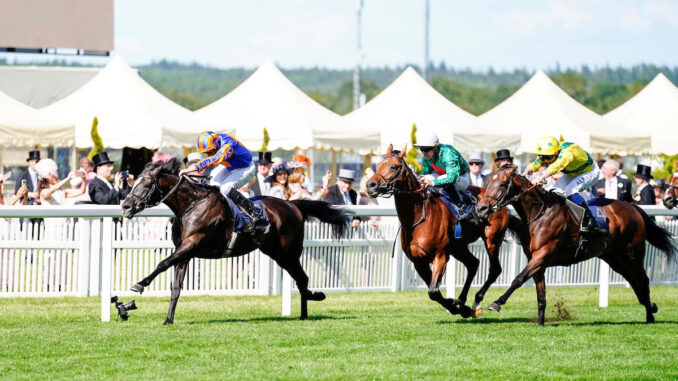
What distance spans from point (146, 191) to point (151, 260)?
7.70ft

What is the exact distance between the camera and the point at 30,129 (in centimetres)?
1645

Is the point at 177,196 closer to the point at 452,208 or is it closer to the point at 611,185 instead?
the point at 452,208

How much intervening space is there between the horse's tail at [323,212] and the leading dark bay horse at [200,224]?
249mm

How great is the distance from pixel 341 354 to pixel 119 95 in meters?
10.4

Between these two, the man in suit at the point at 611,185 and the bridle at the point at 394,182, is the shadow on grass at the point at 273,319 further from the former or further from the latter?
the man in suit at the point at 611,185

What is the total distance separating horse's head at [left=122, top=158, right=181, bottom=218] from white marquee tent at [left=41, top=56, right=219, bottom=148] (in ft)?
21.8

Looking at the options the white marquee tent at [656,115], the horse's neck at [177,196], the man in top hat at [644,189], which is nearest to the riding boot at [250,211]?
the horse's neck at [177,196]

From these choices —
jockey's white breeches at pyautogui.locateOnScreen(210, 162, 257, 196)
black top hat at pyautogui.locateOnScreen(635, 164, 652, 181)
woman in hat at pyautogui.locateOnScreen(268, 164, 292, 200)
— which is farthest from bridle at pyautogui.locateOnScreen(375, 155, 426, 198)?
black top hat at pyautogui.locateOnScreen(635, 164, 652, 181)

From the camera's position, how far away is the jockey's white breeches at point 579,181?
36.1 feet

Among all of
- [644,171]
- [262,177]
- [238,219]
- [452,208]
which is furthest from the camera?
[644,171]

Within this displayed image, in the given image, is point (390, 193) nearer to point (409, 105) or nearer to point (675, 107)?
point (409, 105)

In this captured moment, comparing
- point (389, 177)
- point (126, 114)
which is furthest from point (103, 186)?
point (389, 177)

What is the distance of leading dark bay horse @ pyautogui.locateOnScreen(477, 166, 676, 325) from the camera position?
10.1 metres

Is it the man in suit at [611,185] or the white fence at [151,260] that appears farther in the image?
the man in suit at [611,185]
